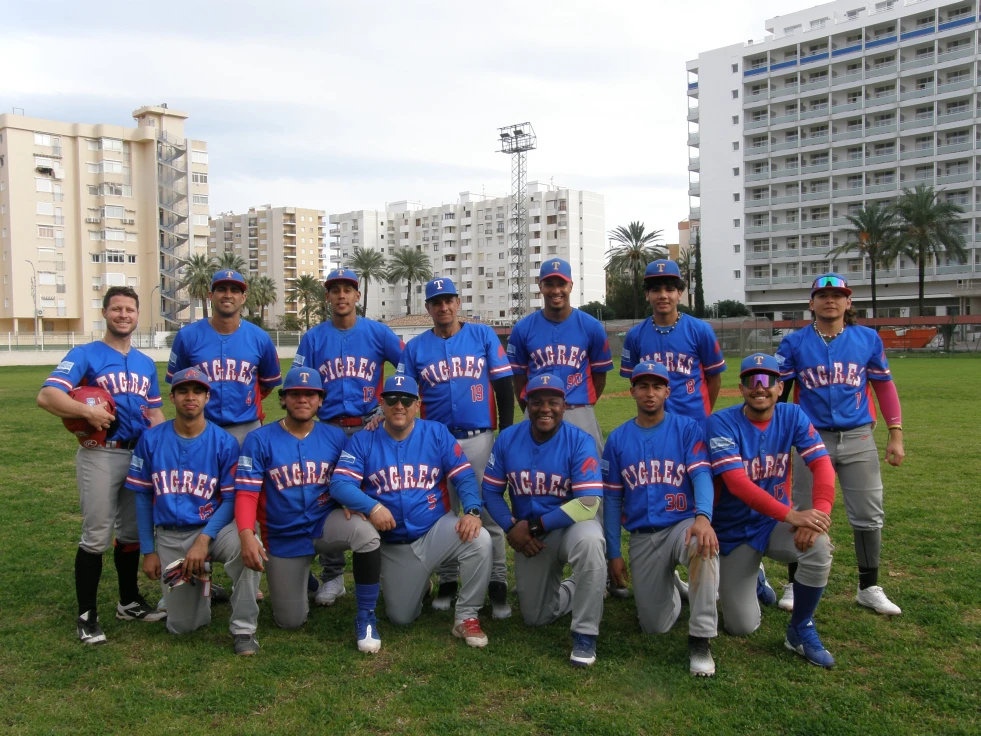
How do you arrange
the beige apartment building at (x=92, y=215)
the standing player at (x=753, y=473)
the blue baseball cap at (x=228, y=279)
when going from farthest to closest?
the beige apartment building at (x=92, y=215)
the blue baseball cap at (x=228, y=279)
the standing player at (x=753, y=473)

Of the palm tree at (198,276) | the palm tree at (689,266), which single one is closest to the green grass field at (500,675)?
the palm tree at (198,276)

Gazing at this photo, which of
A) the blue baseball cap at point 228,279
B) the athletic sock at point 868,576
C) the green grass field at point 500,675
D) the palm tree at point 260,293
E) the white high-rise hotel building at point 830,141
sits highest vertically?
the white high-rise hotel building at point 830,141

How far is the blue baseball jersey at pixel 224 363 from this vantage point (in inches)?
217

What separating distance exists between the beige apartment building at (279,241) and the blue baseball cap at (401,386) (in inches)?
4984

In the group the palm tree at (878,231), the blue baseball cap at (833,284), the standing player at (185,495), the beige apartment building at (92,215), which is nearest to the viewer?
the standing player at (185,495)

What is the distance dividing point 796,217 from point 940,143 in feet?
41.2

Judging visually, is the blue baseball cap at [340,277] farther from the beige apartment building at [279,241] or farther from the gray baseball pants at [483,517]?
the beige apartment building at [279,241]

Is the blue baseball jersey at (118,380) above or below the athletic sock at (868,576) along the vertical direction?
above

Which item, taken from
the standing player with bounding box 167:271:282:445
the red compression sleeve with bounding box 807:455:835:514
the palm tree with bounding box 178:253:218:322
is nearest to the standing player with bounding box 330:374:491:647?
the standing player with bounding box 167:271:282:445

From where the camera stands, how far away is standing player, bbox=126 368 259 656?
16.0ft

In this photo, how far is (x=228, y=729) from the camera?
147 inches

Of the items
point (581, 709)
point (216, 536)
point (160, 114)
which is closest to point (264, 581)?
point (216, 536)

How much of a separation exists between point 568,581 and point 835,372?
2392mm

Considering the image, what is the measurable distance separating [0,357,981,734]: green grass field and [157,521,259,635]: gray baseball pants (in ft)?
0.42
